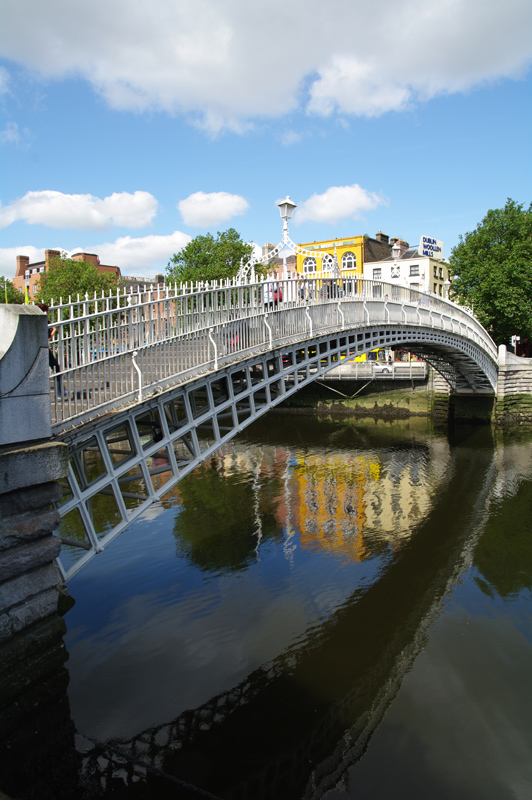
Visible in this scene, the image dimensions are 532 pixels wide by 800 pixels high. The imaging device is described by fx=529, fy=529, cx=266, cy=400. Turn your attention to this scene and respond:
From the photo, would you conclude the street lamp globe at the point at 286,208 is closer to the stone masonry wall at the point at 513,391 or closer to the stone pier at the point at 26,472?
the stone pier at the point at 26,472

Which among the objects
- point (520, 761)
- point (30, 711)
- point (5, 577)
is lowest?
point (520, 761)

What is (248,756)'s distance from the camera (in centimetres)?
626

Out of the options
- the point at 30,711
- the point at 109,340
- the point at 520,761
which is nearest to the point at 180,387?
the point at 109,340

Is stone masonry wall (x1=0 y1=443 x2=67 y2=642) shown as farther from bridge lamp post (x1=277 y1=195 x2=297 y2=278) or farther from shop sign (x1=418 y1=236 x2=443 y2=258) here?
shop sign (x1=418 y1=236 x2=443 y2=258)

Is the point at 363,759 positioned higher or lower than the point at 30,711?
lower

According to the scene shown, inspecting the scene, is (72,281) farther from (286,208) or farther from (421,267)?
(286,208)

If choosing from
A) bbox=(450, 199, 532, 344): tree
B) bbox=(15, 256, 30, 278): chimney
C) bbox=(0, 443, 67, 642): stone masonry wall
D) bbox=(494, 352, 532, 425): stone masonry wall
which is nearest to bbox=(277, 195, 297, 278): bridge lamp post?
bbox=(0, 443, 67, 642): stone masonry wall

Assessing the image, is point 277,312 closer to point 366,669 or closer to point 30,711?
point 366,669

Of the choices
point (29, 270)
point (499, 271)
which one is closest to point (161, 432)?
point (499, 271)

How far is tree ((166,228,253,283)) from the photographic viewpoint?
40844mm

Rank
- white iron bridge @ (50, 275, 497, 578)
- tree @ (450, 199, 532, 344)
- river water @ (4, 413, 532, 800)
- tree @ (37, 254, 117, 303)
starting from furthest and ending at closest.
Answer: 1. tree @ (37, 254, 117, 303)
2. tree @ (450, 199, 532, 344)
3. white iron bridge @ (50, 275, 497, 578)
4. river water @ (4, 413, 532, 800)

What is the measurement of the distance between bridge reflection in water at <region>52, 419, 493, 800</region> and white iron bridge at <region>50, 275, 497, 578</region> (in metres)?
2.43

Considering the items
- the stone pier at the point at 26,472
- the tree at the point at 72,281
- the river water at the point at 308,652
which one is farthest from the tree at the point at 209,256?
the stone pier at the point at 26,472

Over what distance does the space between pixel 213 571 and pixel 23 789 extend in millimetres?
5657
